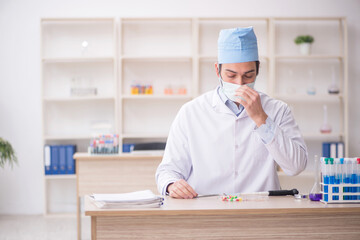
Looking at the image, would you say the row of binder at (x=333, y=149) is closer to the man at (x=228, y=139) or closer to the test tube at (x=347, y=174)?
the man at (x=228, y=139)

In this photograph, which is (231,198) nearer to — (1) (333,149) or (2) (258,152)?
(2) (258,152)

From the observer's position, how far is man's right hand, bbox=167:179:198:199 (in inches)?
81.7

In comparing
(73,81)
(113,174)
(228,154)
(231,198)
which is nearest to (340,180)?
(231,198)

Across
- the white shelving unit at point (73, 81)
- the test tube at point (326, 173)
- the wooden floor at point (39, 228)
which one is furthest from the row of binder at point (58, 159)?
the test tube at point (326, 173)

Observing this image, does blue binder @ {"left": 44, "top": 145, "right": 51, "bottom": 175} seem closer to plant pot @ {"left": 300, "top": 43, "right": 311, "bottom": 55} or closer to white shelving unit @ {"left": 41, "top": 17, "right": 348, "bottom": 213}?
white shelving unit @ {"left": 41, "top": 17, "right": 348, "bottom": 213}

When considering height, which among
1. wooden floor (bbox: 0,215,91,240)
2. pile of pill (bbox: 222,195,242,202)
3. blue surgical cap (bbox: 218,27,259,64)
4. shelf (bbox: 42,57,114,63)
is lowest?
wooden floor (bbox: 0,215,91,240)

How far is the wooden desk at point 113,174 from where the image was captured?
4312mm

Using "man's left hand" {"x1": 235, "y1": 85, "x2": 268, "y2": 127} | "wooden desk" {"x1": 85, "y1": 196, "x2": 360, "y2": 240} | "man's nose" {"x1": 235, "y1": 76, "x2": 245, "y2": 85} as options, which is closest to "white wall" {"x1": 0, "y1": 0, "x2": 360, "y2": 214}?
"man's nose" {"x1": 235, "y1": 76, "x2": 245, "y2": 85}

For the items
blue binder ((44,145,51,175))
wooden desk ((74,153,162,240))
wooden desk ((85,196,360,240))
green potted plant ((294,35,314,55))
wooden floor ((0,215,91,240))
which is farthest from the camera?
green potted plant ((294,35,314,55))

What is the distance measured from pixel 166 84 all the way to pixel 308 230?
3.90 m

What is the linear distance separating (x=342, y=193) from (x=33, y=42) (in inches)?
173

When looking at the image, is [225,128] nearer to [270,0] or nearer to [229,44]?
[229,44]

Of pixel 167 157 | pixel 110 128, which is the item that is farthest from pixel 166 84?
pixel 167 157

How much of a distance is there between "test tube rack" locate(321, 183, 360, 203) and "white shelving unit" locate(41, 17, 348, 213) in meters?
3.63
